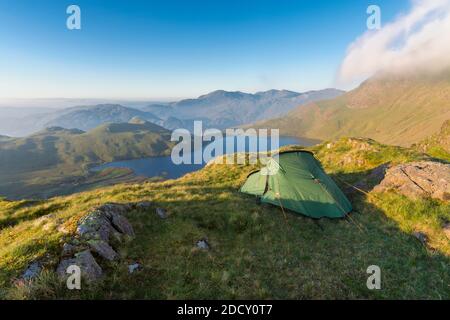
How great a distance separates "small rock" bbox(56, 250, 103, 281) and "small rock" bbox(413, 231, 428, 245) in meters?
14.6

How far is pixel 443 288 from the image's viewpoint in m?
9.04

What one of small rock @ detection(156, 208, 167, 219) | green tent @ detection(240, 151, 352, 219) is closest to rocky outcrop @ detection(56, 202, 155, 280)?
small rock @ detection(156, 208, 167, 219)

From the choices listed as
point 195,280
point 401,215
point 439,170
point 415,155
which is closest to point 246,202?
point 195,280

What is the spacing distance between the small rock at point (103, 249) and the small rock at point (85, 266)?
420mm

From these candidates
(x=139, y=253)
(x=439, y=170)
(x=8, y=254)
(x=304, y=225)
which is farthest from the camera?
(x=439, y=170)

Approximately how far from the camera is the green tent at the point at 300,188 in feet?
51.4

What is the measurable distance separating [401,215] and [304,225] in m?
5.74

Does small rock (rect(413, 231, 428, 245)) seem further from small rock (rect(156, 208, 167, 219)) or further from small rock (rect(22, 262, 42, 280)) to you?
small rock (rect(22, 262, 42, 280))

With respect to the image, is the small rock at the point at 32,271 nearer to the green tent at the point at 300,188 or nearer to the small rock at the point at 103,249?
the small rock at the point at 103,249

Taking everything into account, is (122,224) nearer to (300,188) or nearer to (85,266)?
(85,266)

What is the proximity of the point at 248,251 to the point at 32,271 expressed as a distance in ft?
26.5

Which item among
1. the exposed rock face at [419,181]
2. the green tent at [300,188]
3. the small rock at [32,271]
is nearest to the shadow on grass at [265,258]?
the green tent at [300,188]

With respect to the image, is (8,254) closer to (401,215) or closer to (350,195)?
(401,215)
